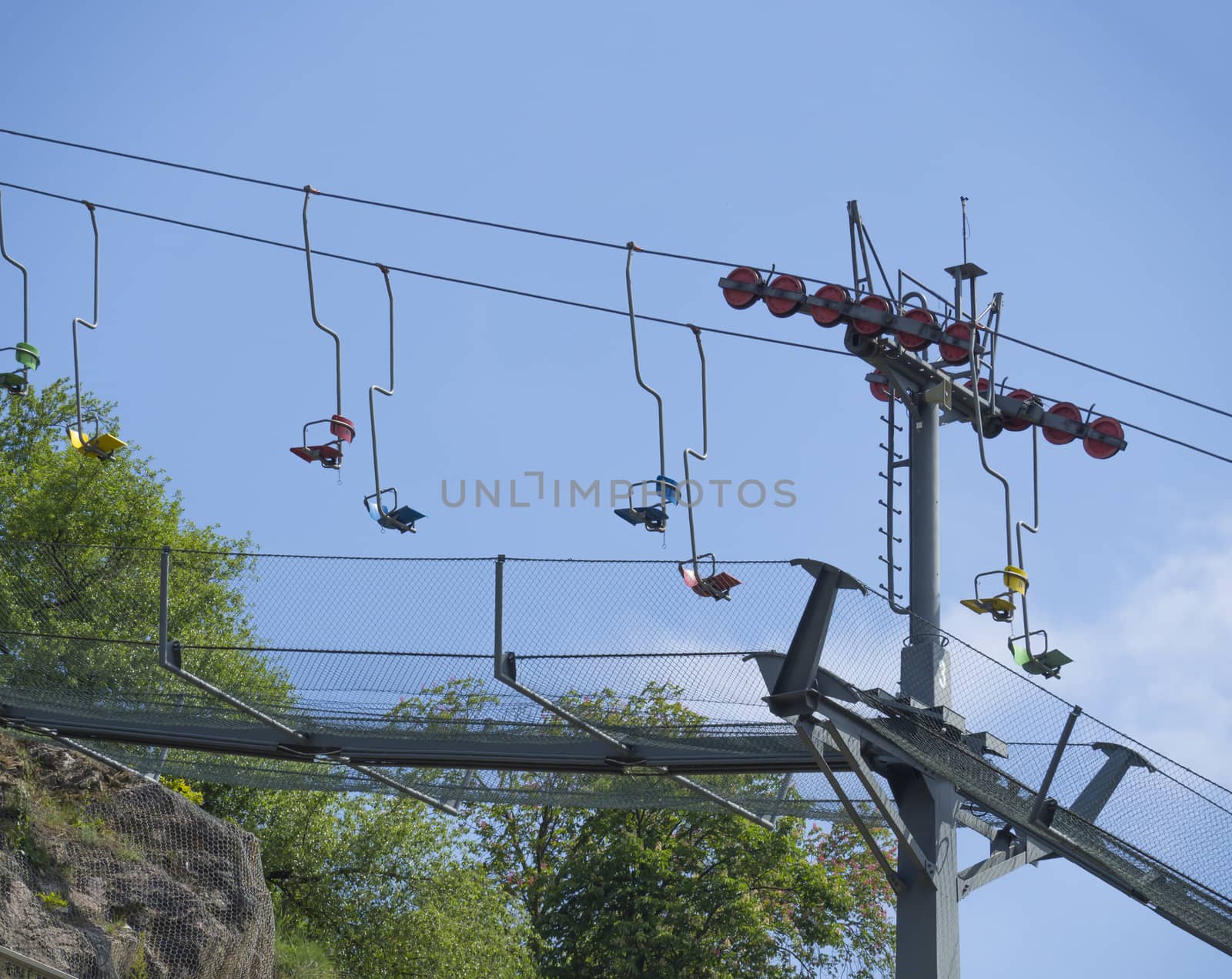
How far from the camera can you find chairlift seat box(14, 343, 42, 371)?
11.6 m

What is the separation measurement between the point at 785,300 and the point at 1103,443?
2.93 metres

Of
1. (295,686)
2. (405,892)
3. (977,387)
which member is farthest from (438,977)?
(977,387)

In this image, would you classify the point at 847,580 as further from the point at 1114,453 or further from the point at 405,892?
the point at 405,892

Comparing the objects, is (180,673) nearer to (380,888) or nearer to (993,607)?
(993,607)

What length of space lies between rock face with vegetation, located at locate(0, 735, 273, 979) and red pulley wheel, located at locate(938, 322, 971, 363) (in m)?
8.42

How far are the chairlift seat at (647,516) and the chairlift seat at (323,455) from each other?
6.72 ft

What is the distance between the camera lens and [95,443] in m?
11.5

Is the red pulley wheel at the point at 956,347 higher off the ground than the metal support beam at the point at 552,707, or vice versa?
the red pulley wheel at the point at 956,347

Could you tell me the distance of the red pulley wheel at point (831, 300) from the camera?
11.8 meters

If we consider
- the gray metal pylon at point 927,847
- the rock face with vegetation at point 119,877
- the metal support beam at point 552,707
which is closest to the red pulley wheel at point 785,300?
the gray metal pylon at point 927,847

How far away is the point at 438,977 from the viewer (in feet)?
59.2

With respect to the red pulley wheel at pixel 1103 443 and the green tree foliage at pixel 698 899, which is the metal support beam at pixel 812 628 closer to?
the red pulley wheel at pixel 1103 443

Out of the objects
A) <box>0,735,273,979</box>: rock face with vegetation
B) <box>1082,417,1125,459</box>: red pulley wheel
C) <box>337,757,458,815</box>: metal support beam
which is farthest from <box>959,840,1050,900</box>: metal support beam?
<box>0,735,273,979</box>: rock face with vegetation

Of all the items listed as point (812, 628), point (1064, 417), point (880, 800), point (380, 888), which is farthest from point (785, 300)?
point (380, 888)
